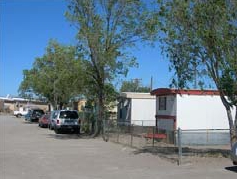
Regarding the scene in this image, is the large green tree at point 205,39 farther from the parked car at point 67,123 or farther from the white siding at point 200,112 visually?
the parked car at point 67,123

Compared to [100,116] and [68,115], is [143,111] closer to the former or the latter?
[68,115]

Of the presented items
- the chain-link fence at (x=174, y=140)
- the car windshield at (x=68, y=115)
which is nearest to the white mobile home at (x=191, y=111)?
the chain-link fence at (x=174, y=140)

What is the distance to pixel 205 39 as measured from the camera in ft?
53.4

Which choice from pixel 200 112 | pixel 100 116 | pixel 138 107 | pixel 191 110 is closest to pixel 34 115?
pixel 138 107

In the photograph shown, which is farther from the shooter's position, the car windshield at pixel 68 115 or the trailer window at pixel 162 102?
the car windshield at pixel 68 115

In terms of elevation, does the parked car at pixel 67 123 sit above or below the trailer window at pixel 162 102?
below

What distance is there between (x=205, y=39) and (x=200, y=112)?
443 inches

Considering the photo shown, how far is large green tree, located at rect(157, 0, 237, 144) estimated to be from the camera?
1598 cm

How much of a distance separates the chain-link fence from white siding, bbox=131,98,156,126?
681 cm

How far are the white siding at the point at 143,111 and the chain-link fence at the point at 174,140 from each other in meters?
6.81

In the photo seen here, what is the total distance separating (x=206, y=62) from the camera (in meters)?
17.1

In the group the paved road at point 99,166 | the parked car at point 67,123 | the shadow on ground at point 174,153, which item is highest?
the parked car at point 67,123

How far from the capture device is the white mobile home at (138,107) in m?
36.3

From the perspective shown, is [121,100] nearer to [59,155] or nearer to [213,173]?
[59,155]
